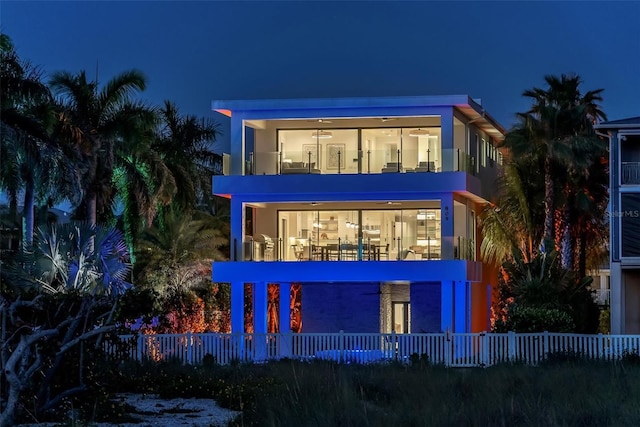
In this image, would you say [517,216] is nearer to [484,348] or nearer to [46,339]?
[484,348]

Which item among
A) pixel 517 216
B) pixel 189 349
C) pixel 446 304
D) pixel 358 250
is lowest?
pixel 189 349

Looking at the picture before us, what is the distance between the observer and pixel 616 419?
16781 mm

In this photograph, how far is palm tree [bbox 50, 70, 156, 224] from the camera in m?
41.8

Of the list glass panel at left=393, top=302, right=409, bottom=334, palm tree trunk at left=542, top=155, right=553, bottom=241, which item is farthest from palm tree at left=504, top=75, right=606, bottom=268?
glass panel at left=393, top=302, right=409, bottom=334

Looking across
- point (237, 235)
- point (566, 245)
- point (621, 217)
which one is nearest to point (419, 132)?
point (566, 245)

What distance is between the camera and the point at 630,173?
3869 centimetres

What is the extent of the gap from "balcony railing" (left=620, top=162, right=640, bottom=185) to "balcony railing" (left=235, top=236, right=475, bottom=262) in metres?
5.84

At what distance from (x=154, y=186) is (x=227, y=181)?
355 cm

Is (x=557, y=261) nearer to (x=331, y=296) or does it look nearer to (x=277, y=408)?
(x=331, y=296)

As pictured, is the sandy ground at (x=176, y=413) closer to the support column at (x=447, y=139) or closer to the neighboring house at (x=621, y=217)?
the neighboring house at (x=621, y=217)

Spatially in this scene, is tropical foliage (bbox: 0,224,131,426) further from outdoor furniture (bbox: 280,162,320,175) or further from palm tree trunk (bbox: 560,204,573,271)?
palm tree trunk (bbox: 560,204,573,271)

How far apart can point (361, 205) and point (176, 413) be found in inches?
906

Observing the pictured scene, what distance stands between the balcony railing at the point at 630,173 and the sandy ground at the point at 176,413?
65.0 ft

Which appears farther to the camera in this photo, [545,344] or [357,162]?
[357,162]
